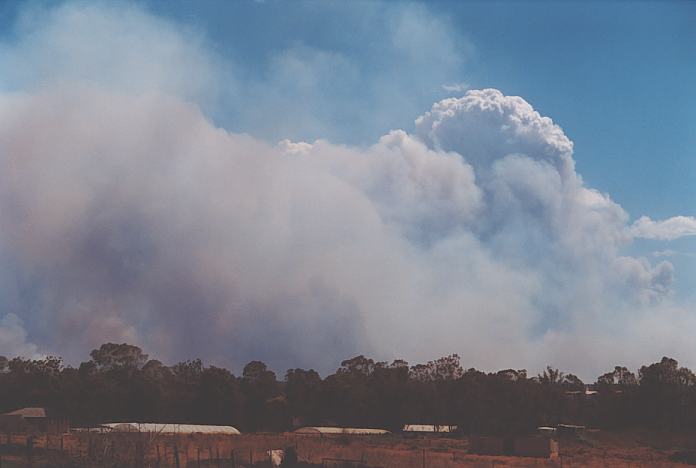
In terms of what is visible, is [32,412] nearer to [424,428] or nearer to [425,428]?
[424,428]

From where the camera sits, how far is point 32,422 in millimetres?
87188

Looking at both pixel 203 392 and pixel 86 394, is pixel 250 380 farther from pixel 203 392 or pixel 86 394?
pixel 86 394

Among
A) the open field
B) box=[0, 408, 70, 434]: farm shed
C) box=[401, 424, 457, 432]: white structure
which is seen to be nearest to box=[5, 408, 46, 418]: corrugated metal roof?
box=[0, 408, 70, 434]: farm shed

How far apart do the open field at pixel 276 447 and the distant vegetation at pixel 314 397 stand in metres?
9.53

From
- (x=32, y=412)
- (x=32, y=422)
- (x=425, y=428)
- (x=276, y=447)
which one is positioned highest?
(x=32, y=412)

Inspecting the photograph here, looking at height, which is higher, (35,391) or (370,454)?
(35,391)

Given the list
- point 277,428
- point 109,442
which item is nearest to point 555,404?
point 277,428

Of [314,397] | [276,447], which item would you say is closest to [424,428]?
[314,397]

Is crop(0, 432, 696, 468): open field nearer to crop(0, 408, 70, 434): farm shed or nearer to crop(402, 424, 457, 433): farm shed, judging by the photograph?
crop(0, 408, 70, 434): farm shed

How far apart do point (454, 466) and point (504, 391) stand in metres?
64.2

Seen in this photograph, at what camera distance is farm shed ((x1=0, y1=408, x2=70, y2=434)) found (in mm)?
66369

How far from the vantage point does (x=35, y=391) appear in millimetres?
100875

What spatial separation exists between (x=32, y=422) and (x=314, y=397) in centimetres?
3676

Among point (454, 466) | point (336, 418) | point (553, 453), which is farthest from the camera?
point (336, 418)
